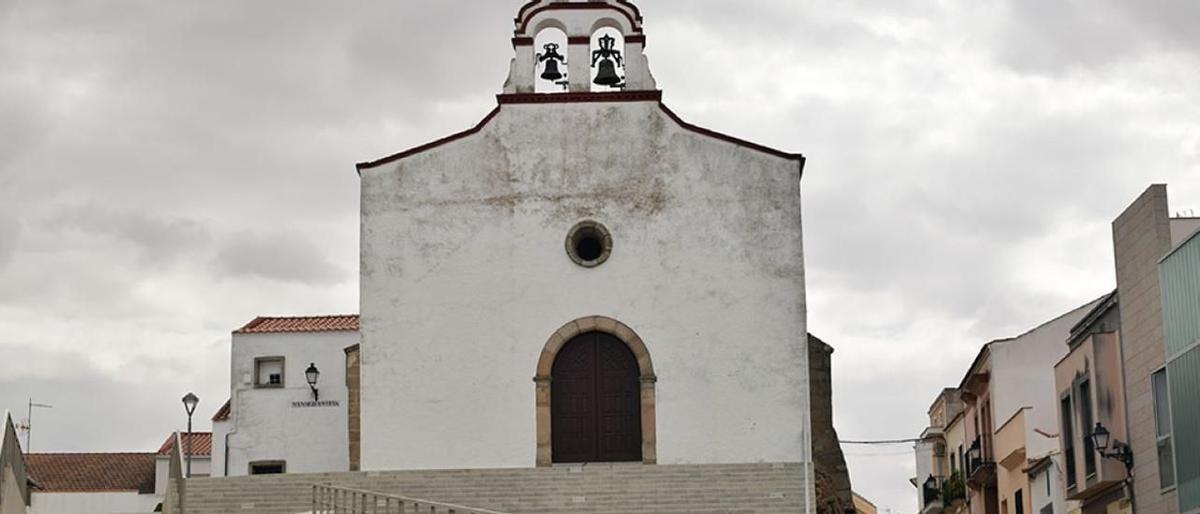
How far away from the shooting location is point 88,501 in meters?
50.8

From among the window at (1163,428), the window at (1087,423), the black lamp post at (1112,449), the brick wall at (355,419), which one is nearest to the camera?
the window at (1163,428)

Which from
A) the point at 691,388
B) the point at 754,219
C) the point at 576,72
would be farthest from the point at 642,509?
the point at 576,72

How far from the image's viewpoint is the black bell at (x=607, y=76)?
28375 mm

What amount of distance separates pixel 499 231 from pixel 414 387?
8.83ft

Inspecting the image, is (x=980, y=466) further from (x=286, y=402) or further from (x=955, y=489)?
(x=286, y=402)

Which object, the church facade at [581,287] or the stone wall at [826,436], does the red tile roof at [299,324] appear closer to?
the church facade at [581,287]

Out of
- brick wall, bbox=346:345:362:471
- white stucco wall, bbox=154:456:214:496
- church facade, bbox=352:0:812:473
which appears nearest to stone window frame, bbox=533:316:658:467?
church facade, bbox=352:0:812:473

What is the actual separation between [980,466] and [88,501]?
26.6 meters

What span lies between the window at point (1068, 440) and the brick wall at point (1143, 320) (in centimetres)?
315

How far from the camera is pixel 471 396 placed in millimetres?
27375

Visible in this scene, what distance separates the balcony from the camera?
116 feet

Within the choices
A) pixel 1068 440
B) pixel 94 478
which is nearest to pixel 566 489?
pixel 1068 440

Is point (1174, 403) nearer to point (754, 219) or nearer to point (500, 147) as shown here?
point (754, 219)

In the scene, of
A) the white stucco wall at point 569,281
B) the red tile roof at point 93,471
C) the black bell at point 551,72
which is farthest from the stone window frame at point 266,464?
the red tile roof at point 93,471
